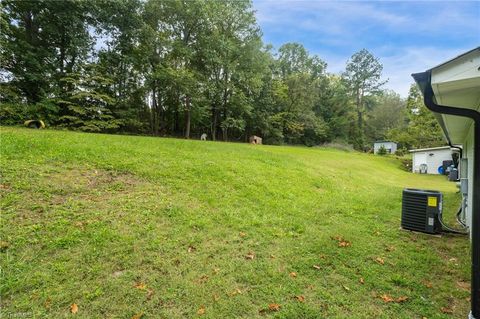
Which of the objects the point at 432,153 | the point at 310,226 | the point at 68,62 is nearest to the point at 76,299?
the point at 310,226

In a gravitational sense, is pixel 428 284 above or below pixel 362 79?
below

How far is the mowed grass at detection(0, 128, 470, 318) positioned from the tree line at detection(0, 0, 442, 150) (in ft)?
33.1

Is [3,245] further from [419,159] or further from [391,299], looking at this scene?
[419,159]

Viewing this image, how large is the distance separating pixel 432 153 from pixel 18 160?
78.0 feet

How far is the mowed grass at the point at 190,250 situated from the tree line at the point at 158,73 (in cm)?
1007

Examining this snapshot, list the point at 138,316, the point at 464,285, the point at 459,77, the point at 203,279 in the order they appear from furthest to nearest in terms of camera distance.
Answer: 1. the point at 464,285
2. the point at 203,279
3. the point at 138,316
4. the point at 459,77

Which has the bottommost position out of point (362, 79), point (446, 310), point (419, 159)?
point (446, 310)

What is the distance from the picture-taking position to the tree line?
1423 centimetres

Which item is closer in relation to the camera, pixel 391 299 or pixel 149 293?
pixel 149 293

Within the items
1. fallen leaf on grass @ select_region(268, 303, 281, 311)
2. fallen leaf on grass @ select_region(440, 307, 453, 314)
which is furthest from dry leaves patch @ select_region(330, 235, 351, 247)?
fallen leaf on grass @ select_region(268, 303, 281, 311)

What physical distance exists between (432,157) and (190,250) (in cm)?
2195

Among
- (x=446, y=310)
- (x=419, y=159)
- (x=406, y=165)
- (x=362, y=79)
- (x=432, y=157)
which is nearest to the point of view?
(x=446, y=310)

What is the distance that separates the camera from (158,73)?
17.3 meters

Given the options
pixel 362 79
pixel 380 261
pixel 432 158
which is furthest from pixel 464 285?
pixel 362 79
